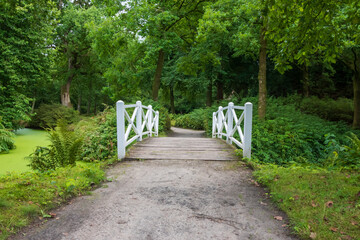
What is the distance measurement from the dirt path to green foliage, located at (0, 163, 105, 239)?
7.1 inches

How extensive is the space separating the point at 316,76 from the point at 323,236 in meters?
20.1

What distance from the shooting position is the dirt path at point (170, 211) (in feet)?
7.82

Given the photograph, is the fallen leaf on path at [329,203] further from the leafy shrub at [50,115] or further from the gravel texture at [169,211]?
the leafy shrub at [50,115]

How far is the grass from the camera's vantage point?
2.36 metres

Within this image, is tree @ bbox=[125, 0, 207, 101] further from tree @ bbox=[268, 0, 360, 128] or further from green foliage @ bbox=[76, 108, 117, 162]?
tree @ bbox=[268, 0, 360, 128]

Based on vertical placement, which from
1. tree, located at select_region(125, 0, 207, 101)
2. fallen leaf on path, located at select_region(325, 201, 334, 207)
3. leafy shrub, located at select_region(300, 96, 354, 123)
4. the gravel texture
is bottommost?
the gravel texture

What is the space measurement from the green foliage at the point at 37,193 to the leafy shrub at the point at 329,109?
48.1 feet

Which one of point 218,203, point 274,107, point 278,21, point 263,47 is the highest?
point 263,47

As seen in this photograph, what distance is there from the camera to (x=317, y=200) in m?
2.98

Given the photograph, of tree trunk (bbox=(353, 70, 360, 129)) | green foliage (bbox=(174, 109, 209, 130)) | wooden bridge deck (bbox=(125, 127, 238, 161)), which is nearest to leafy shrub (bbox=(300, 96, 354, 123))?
tree trunk (bbox=(353, 70, 360, 129))

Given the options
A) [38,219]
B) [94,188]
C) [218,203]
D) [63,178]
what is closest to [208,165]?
[218,203]

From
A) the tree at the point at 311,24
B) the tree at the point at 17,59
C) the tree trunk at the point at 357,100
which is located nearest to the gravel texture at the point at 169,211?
the tree at the point at 311,24

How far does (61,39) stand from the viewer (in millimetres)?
21781

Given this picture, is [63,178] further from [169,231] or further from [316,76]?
[316,76]
